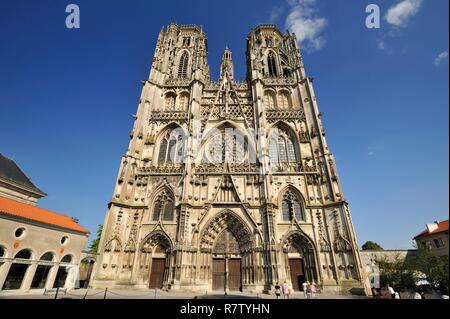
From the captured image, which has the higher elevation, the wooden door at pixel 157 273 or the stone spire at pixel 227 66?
the stone spire at pixel 227 66

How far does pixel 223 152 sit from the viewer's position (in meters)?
20.7

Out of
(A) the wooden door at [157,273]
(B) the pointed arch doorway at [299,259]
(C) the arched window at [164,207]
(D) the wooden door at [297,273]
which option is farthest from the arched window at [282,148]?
(A) the wooden door at [157,273]

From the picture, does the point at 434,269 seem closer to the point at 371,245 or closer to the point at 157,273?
the point at 157,273

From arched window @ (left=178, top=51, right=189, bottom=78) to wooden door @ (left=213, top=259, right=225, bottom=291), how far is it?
23.1 metres

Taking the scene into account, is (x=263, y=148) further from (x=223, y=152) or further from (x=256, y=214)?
(x=256, y=214)

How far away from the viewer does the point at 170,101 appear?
24750 millimetres

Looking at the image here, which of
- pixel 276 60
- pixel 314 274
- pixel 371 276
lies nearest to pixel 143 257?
pixel 314 274

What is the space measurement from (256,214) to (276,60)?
22813 millimetres

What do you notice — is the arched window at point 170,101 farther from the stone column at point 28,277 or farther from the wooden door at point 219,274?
the stone column at point 28,277

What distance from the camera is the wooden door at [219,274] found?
15398mm

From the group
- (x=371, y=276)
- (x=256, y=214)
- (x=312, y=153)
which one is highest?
(x=312, y=153)

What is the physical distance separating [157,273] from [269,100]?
21013mm

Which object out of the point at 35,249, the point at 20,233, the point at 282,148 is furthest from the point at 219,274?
the point at 20,233

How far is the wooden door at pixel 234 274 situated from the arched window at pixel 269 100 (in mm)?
16732
